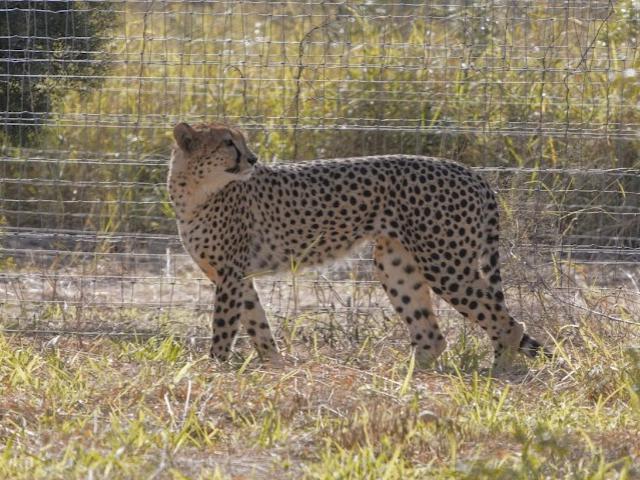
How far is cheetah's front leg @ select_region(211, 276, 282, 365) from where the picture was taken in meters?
5.90

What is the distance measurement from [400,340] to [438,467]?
2319 millimetres

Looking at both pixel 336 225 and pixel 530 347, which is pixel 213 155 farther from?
pixel 530 347

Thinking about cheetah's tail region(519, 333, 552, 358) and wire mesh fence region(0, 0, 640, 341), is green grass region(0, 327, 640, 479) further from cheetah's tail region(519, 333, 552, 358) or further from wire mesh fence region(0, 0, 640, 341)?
wire mesh fence region(0, 0, 640, 341)

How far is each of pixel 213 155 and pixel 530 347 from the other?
1.65 m

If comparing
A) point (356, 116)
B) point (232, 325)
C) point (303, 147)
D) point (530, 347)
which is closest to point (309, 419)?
point (232, 325)

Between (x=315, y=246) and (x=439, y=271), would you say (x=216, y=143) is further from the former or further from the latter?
(x=439, y=271)

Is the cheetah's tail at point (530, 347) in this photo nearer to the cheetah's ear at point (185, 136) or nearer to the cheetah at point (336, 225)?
the cheetah at point (336, 225)

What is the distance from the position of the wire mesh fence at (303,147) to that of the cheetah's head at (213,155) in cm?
51

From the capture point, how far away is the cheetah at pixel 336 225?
5965 millimetres

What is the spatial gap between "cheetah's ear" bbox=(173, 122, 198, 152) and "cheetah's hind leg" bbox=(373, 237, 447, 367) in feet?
3.25

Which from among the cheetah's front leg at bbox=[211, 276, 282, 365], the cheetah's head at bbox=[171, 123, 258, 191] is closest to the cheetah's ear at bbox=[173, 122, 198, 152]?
the cheetah's head at bbox=[171, 123, 258, 191]

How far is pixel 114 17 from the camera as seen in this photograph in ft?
23.8

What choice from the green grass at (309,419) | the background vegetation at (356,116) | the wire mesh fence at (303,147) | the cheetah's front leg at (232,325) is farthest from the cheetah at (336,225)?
the background vegetation at (356,116)

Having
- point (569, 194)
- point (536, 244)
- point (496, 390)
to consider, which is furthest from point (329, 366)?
point (569, 194)
